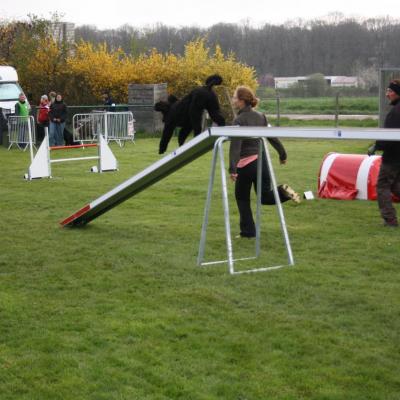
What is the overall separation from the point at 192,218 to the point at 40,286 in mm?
4162

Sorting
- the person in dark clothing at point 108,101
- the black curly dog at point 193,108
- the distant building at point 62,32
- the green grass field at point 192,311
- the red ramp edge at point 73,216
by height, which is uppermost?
the distant building at point 62,32

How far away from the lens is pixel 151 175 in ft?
29.8

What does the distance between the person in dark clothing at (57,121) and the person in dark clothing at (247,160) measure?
600 inches

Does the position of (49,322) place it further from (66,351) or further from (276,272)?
(276,272)

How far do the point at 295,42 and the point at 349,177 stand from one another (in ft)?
160

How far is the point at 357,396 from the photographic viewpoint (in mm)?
4938

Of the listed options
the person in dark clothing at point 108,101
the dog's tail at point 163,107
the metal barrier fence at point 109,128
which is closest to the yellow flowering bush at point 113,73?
the person in dark clothing at point 108,101

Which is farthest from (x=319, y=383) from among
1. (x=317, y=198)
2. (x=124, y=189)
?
(x=317, y=198)

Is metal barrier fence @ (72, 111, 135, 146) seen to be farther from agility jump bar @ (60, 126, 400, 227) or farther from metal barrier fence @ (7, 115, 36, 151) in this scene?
agility jump bar @ (60, 126, 400, 227)

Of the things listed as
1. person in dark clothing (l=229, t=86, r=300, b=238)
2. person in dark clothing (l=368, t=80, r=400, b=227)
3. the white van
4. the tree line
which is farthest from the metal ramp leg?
the tree line

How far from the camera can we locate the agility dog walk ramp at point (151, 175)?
26.9ft

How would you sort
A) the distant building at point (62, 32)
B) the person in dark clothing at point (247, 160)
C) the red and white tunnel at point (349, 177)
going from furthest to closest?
the distant building at point (62, 32), the red and white tunnel at point (349, 177), the person in dark clothing at point (247, 160)

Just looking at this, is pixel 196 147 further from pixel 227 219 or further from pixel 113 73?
pixel 113 73

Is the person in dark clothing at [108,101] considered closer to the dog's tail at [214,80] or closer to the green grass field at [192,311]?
the green grass field at [192,311]
